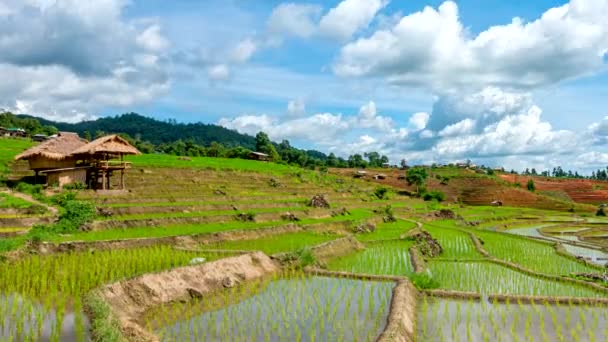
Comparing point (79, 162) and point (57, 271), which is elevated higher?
point (79, 162)

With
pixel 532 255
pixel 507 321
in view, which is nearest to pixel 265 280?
pixel 507 321

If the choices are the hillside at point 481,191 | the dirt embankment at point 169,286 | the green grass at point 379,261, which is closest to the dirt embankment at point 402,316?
the green grass at point 379,261

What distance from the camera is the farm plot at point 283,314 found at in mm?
8461

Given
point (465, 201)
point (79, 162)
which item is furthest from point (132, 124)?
point (79, 162)

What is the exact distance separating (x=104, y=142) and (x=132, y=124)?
17167 cm

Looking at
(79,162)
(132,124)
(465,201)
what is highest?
(132,124)

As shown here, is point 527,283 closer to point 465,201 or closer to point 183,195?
point 183,195

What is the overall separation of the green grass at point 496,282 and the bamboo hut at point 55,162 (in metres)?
18.3

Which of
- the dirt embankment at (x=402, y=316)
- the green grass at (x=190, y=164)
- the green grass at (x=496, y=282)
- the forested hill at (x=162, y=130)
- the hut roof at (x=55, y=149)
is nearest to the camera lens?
the dirt embankment at (x=402, y=316)

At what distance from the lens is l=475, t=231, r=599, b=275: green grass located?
17.6 metres

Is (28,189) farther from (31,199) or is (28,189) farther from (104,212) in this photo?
(104,212)

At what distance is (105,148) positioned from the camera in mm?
23500

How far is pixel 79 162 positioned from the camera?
90.9 feet

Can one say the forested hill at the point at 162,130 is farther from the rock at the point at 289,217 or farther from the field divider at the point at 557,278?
the field divider at the point at 557,278
